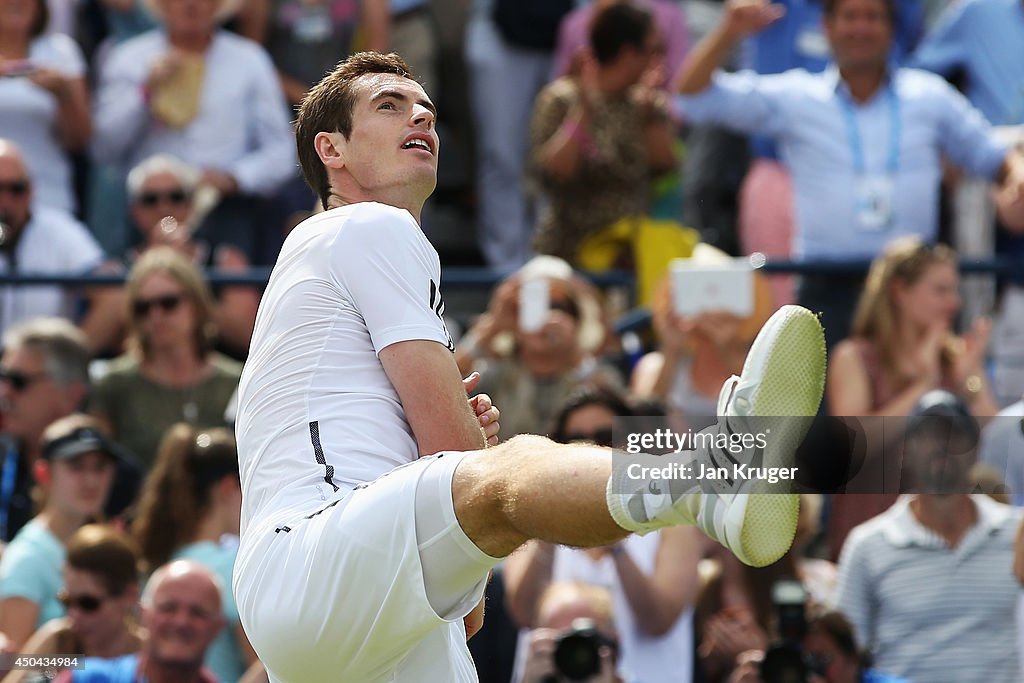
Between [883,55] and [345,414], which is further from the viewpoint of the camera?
[883,55]

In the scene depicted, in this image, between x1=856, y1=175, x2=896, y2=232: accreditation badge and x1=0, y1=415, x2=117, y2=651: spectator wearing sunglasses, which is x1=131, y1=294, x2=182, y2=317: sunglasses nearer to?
x1=0, y1=415, x2=117, y2=651: spectator wearing sunglasses

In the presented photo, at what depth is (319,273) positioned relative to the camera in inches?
169

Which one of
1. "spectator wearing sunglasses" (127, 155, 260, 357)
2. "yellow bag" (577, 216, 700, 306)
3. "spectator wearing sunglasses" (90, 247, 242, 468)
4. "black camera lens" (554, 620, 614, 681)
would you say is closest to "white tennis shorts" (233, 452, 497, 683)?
"black camera lens" (554, 620, 614, 681)

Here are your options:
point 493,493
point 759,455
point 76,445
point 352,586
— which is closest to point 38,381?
point 76,445

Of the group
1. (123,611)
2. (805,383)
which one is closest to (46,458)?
(123,611)

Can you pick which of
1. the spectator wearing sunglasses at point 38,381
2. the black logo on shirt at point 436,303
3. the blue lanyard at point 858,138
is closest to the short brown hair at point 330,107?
the black logo on shirt at point 436,303

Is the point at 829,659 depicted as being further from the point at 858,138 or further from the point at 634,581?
the point at 858,138

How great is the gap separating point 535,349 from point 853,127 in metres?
1.89

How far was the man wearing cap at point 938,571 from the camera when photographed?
6461 millimetres

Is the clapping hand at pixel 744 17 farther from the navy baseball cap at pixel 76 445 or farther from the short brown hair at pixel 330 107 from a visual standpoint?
the short brown hair at pixel 330 107

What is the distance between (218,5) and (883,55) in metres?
3.44

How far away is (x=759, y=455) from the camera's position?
3.75 metres

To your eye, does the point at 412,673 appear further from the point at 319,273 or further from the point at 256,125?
the point at 256,125

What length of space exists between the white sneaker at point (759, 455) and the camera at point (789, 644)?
7.41 ft
